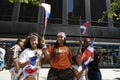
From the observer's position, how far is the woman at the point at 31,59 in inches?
240

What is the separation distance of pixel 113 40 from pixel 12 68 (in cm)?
2485

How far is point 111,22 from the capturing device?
32.5 meters

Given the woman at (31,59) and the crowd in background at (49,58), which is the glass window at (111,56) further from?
the woman at (31,59)

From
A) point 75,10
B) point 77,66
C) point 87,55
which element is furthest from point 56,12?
point 77,66

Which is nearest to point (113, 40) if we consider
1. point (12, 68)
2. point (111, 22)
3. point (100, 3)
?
point (111, 22)

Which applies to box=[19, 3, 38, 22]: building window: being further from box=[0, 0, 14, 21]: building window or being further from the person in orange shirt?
the person in orange shirt

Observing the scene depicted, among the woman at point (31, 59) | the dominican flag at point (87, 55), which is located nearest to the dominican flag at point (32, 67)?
the woman at point (31, 59)

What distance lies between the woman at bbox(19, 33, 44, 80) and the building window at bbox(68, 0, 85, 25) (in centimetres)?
2524

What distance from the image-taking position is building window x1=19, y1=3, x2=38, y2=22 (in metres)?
30.1

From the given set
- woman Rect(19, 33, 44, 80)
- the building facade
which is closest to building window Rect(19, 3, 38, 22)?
the building facade

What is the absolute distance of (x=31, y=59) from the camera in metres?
6.08

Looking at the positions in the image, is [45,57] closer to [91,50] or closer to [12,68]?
[91,50]

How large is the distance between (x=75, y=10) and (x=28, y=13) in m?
4.63

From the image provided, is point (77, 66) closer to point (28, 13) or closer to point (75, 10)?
point (28, 13)
